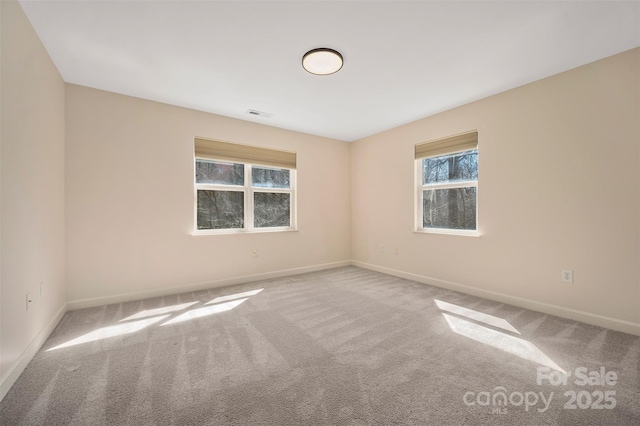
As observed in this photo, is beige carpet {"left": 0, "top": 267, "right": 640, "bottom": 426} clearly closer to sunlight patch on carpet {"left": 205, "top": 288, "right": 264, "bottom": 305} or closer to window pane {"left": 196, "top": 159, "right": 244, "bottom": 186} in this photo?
sunlight patch on carpet {"left": 205, "top": 288, "right": 264, "bottom": 305}

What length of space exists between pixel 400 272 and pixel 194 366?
11.0 ft

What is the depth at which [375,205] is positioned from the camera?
4812mm

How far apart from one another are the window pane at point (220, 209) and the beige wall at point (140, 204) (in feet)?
0.62

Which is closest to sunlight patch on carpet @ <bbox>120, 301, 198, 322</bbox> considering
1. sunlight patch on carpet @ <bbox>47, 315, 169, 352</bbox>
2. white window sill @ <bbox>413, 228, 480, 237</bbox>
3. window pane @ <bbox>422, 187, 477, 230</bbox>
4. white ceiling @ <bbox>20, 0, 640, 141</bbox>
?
sunlight patch on carpet @ <bbox>47, 315, 169, 352</bbox>

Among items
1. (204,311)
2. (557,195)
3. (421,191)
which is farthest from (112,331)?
(557,195)

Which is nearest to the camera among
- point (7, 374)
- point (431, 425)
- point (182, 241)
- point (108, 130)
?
point (431, 425)

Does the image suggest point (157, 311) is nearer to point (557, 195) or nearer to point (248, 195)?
point (248, 195)

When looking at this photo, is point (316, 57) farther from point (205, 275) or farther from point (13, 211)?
point (205, 275)

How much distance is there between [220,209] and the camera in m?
3.94

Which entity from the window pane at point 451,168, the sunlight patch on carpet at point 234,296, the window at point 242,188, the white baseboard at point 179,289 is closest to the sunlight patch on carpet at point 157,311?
the sunlight patch on carpet at point 234,296

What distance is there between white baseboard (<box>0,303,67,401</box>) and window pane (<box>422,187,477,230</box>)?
445 centimetres

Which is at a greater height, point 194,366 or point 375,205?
point 375,205

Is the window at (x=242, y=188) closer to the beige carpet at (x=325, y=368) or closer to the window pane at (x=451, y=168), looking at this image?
the beige carpet at (x=325, y=368)

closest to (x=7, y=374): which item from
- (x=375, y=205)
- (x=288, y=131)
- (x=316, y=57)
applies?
(x=316, y=57)
